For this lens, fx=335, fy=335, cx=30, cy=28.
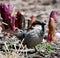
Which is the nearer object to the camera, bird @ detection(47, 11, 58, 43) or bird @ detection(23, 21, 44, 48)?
bird @ detection(23, 21, 44, 48)

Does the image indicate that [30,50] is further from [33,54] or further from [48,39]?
[48,39]

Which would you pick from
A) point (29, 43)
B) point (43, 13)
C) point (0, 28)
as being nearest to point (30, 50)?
point (29, 43)

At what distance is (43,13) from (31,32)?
409 cm

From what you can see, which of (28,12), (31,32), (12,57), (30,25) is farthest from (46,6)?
(12,57)

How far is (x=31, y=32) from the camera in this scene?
431 centimetres

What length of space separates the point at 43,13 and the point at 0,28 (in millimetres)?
3358

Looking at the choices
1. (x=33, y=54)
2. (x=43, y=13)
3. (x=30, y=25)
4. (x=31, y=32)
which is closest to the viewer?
(x=33, y=54)

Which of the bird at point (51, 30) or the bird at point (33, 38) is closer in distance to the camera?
the bird at point (33, 38)

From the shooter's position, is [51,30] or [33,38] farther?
[51,30]

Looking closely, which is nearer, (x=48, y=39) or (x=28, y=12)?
(x=48, y=39)

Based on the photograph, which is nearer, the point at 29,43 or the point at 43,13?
the point at 29,43

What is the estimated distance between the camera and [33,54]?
405cm

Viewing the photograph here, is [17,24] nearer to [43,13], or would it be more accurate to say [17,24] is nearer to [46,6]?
[43,13]

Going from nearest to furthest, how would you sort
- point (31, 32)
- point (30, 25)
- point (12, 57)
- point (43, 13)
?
point (12, 57)
point (31, 32)
point (30, 25)
point (43, 13)
